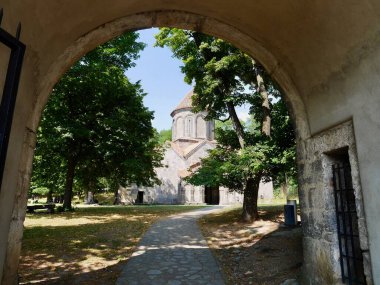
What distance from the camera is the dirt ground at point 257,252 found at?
17.3ft

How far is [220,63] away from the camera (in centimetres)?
1152

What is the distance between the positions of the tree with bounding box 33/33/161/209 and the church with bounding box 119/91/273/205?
14.1m

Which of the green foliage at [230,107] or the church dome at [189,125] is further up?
the church dome at [189,125]

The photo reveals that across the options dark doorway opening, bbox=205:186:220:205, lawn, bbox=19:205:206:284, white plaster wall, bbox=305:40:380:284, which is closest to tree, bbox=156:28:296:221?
lawn, bbox=19:205:206:284

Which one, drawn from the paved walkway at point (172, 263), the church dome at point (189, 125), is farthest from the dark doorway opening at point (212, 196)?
the paved walkway at point (172, 263)

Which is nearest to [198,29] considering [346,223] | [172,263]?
[346,223]

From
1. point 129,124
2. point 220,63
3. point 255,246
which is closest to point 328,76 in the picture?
→ point 255,246

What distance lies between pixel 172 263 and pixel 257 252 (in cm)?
218

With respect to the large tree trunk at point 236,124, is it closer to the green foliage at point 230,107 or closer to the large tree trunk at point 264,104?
the green foliage at point 230,107

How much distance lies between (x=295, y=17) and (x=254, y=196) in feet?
29.6

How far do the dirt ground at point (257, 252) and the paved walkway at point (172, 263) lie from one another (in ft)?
1.04

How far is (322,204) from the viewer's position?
12.2 feet

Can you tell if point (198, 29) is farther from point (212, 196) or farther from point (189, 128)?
point (189, 128)

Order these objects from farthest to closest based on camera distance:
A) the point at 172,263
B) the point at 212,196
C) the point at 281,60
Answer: the point at 212,196
the point at 172,263
the point at 281,60
